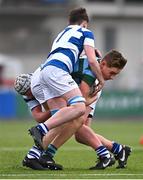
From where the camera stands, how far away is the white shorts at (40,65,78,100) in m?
11.6

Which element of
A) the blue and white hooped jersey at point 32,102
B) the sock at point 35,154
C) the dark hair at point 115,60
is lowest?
the sock at point 35,154

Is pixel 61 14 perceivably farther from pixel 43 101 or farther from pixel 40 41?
pixel 43 101

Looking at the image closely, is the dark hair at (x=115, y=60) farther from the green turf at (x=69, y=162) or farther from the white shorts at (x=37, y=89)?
the green turf at (x=69, y=162)

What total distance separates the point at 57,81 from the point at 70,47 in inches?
18.6

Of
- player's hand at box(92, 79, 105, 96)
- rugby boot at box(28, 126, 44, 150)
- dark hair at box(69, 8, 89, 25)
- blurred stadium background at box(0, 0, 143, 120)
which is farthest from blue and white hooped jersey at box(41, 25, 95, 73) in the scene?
blurred stadium background at box(0, 0, 143, 120)

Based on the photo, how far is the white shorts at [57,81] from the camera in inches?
459

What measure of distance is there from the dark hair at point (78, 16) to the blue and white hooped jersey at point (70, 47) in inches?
6.3

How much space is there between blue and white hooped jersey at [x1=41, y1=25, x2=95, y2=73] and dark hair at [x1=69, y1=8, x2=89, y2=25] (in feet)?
0.53

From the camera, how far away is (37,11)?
Answer: 1869 inches

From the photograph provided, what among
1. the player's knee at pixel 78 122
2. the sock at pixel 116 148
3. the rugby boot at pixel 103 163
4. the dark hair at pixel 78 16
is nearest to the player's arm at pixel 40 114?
the player's knee at pixel 78 122

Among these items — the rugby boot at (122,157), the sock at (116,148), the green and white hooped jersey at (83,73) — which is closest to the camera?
the green and white hooped jersey at (83,73)

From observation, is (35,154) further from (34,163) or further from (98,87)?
(98,87)

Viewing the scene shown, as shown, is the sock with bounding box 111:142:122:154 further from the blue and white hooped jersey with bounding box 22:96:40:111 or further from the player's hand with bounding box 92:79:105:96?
the blue and white hooped jersey with bounding box 22:96:40:111

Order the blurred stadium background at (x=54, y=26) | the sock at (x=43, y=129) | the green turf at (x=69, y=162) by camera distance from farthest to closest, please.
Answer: the blurred stadium background at (x=54, y=26) → the sock at (x=43, y=129) → the green turf at (x=69, y=162)
